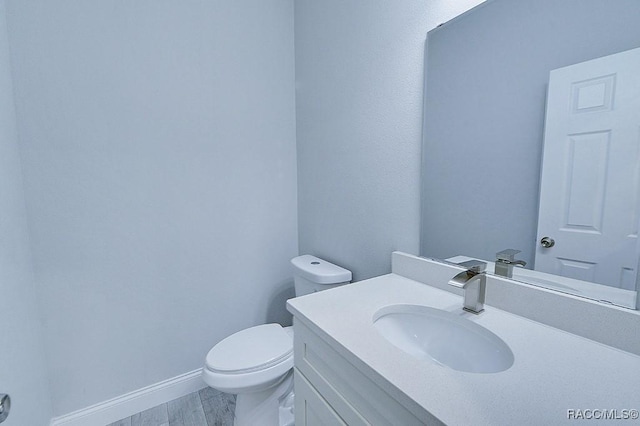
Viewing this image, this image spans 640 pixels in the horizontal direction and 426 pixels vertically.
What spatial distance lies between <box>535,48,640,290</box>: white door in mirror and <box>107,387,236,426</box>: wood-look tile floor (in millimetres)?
1684

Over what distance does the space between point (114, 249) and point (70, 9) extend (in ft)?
3.77

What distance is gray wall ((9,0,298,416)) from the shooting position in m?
1.24

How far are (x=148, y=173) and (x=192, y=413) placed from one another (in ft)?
4.44

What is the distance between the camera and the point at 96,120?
1.31 m

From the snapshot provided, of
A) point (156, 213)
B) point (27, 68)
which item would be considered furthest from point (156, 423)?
point (27, 68)

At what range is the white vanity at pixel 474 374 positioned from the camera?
0.46 meters

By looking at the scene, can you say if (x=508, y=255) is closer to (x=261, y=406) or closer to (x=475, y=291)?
(x=475, y=291)

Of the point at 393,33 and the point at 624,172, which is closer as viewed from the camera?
the point at 624,172

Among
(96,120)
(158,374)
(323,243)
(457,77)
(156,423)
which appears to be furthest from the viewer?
(323,243)

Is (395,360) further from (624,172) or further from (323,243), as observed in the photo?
(323,243)

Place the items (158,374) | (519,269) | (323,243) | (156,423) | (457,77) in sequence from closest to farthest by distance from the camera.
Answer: (519,269) → (457,77) → (156,423) → (158,374) → (323,243)

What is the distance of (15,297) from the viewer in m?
1.04

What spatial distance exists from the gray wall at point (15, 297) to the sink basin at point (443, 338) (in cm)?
127

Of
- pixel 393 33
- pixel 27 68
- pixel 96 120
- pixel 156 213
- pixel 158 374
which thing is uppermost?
pixel 393 33
